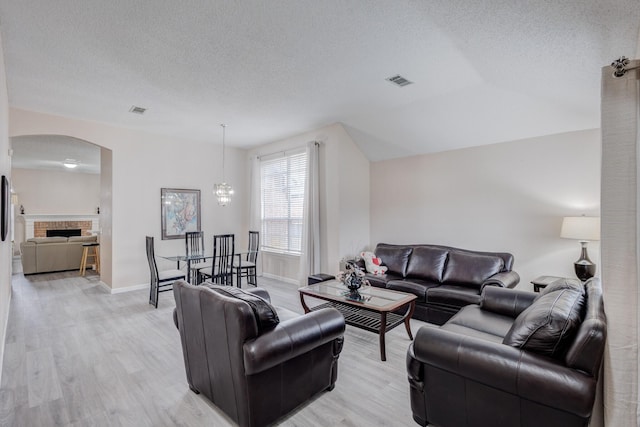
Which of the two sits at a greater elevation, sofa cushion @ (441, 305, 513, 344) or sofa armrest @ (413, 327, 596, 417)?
sofa armrest @ (413, 327, 596, 417)

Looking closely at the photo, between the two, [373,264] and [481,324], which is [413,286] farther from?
[481,324]

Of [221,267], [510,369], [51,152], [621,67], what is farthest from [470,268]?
[51,152]

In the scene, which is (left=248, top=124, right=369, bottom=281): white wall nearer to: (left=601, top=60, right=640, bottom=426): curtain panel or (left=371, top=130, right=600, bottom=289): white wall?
(left=371, top=130, right=600, bottom=289): white wall

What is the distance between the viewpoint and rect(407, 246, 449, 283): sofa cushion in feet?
14.3

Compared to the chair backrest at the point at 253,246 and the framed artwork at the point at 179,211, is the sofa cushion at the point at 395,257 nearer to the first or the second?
the chair backrest at the point at 253,246

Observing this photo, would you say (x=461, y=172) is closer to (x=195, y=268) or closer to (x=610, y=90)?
(x=610, y=90)

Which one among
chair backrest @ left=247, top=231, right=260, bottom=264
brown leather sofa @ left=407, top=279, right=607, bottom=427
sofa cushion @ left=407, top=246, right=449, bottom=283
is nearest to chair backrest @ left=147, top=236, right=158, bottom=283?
chair backrest @ left=247, top=231, right=260, bottom=264

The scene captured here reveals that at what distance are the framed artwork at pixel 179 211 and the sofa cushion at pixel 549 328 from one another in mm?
5723

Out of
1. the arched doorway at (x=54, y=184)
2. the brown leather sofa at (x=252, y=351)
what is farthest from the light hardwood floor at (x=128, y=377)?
the arched doorway at (x=54, y=184)

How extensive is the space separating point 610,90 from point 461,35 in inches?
51.2

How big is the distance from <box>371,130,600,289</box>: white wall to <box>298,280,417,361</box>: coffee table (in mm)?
1820

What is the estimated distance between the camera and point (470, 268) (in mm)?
4102

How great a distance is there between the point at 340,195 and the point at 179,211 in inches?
128

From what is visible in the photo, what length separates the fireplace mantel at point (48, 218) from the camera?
941 cm
